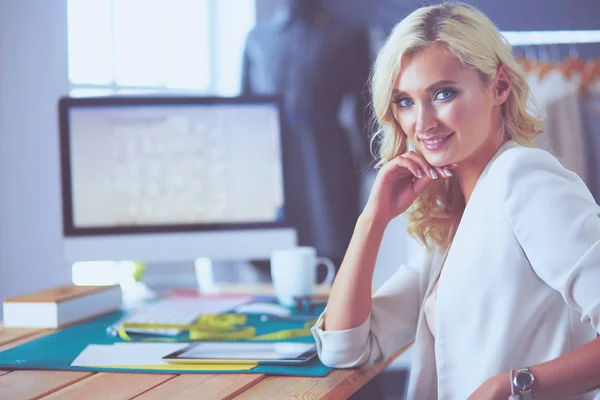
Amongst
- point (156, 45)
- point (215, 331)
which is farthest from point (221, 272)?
point (215, 331)

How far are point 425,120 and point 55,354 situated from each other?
738 millimetres

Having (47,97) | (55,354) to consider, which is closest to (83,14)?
(47,97)

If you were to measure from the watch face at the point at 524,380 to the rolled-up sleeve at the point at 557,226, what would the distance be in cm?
10

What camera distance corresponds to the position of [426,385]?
1278mm

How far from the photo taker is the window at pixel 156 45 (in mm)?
3143

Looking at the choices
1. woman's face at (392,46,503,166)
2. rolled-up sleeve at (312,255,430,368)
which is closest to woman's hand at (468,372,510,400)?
rolled-up sleeve at (312,255,430,368)

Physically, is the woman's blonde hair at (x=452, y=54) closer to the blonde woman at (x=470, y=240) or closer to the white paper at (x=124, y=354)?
the blonde woman at (x=470, y=240)

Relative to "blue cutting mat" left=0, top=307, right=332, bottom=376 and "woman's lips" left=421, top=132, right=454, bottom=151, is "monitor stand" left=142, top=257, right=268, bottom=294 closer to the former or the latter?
"blue cutting mat" left=0, top=307, right=332, bottom=376

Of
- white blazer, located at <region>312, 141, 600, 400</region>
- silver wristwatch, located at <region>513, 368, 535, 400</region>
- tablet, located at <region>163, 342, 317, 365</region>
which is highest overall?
white blazer, located at <region>312, 141, 600, 400</region>

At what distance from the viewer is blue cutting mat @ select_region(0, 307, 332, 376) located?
3.78 ft

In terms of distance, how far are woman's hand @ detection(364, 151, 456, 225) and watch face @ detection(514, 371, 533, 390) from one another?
36 cm

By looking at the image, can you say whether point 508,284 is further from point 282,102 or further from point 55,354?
point 282,102

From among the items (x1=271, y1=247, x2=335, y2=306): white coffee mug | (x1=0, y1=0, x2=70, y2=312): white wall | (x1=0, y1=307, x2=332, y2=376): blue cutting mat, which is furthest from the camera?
(x1=0, y1=0, x2=70, y2=312): white wall

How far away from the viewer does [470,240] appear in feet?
3.70
